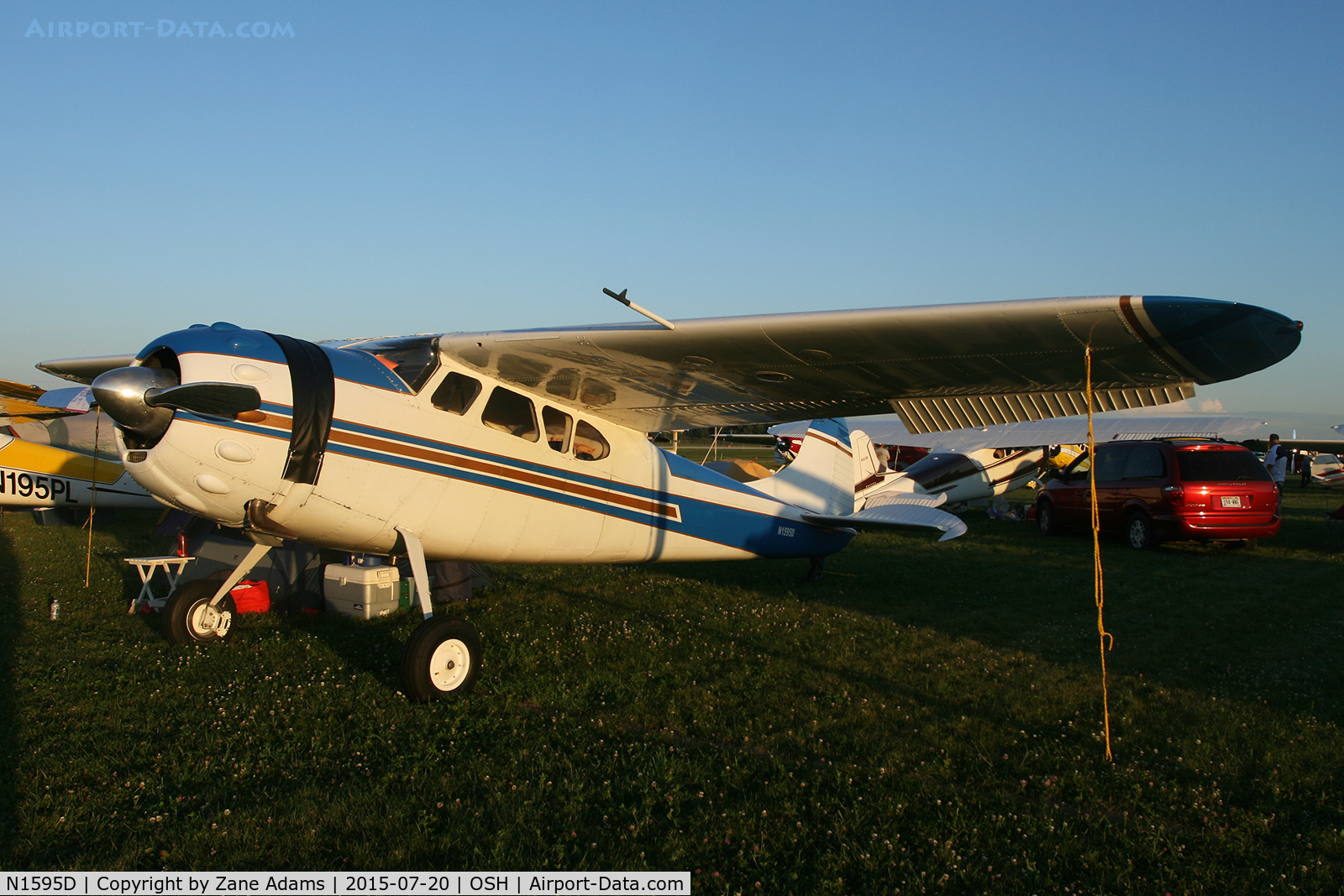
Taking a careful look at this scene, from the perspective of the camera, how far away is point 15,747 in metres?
4.00

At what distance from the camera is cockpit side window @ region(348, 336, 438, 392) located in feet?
18.2

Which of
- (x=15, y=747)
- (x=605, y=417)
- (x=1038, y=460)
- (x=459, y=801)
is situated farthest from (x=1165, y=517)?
(x=15, y=747)

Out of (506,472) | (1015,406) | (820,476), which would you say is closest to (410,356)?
(506,472)

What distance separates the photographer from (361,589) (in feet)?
24.0

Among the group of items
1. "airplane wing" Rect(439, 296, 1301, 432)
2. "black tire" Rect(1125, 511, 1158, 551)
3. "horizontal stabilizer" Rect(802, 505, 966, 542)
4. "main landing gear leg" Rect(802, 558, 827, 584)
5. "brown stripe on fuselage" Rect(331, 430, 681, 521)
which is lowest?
"main landing gear leg" Rect(802, 558, 827, 584)

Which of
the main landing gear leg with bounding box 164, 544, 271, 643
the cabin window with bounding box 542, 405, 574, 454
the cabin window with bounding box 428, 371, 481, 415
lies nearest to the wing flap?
the cabin window with bounding box 542, 405, 574, 454

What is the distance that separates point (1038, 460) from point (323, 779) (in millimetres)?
19824

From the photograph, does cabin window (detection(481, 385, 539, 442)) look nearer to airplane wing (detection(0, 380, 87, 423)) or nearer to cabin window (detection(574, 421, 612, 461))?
cabin window (detection(574, 421, 612, 461))

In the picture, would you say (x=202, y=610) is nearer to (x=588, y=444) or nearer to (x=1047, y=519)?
(x=588, y=444)

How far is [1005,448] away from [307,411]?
1728cm

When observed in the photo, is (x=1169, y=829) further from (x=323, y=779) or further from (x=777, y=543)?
(x=777, y=543)

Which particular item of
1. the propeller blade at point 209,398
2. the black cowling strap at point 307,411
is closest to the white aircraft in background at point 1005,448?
the black cowling strap at point 307,411

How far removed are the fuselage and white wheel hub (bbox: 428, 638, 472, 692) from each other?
909mm

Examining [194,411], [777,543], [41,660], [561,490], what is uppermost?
[194,411]
